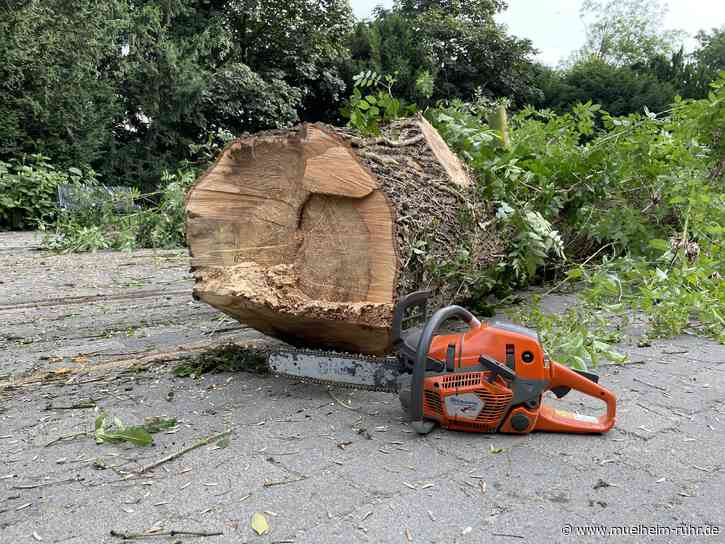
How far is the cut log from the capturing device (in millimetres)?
2434

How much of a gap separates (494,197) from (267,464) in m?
2.29

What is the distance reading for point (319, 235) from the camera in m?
2.61

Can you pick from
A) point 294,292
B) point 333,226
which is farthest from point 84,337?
point 333,226

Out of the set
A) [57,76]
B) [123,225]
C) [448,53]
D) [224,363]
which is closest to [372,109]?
[224,363]

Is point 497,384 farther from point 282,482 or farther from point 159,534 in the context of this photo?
point 159,534

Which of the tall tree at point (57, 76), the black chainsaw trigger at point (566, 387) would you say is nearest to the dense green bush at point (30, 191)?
the tall tree at point (57, 76)

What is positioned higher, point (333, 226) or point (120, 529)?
point (333, 226)

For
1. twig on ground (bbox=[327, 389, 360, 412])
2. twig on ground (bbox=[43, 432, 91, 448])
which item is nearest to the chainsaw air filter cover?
twig on ground (bbox=[327, 389, 360, 412])

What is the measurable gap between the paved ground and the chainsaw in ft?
0.24

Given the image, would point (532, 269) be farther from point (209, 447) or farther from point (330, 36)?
point (330, 36)

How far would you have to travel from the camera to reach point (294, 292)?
2580 millimetres

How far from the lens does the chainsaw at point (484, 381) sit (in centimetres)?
186

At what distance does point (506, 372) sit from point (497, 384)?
0.18 feet

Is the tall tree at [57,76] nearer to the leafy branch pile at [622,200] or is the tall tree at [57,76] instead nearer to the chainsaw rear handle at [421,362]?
the leafy branch pile at [622,200]
